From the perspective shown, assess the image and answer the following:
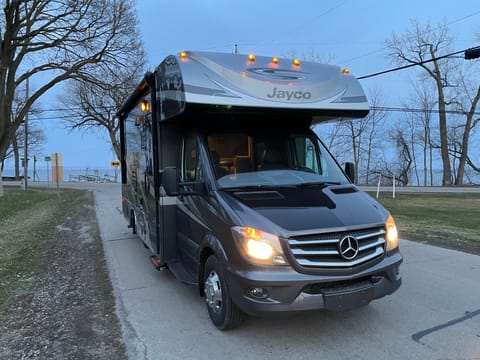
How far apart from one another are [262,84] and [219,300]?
2335 millimetres

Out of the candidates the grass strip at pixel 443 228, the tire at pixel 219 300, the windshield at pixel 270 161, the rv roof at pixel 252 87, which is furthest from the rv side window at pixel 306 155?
the grass strip at pixel 443 228

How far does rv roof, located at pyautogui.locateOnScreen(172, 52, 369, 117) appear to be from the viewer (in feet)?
13.9

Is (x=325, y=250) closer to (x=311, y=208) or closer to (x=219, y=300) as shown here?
(x=311, y=208)

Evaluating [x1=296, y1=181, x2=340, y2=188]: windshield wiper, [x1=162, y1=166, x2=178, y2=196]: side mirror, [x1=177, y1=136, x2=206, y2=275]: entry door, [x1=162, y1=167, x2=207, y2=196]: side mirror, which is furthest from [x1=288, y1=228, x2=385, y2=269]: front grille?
[x1=162, y1=166, x2=178, y2=196]: side mirror

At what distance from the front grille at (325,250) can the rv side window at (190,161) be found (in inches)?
61.6

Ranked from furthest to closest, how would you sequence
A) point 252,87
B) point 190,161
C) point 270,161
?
1. point 190,161
2. point 270,161
3. point 252,87

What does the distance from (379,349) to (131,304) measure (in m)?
2.88

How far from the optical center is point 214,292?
3.99m

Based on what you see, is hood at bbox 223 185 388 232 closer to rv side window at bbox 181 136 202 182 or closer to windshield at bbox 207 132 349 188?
windshield at bbox 207 132 349 188

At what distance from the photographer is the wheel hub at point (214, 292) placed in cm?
394

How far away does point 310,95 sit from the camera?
179 inches

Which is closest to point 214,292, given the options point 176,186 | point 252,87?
point 176,186

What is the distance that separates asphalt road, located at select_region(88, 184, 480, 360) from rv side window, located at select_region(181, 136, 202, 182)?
5.04 feet

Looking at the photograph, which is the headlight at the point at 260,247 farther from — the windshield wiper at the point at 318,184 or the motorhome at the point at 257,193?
the windshield wiper at the point at 318,184
